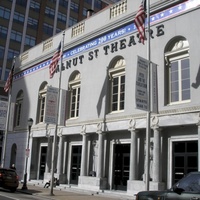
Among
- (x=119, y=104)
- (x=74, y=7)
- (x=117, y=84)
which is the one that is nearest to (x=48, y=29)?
(x=74, y=7)

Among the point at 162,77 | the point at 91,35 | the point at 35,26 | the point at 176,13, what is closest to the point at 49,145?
the point at 91,35

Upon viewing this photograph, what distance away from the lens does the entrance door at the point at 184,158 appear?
1766 cm

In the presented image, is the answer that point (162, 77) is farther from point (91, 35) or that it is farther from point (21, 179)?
point (21, 179)

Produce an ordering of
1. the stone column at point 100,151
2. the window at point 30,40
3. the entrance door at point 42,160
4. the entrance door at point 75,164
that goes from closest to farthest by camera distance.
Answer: the stone column at point 100,151, the entrance door at point 75,164, the entrance door at point 42,160, the window at point 30,40

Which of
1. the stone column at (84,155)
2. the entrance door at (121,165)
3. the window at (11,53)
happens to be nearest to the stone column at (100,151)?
the entrance door at (121,165)

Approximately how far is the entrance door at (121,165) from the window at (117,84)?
2634 millimetres

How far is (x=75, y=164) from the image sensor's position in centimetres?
2530

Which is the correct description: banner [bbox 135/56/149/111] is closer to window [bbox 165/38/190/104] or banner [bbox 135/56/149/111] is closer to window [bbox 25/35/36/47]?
window [bbox 165/38/190/104]

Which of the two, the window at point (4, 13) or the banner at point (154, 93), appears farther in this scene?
the window at point (4, 13)

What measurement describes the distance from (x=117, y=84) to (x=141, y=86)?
6627 mm

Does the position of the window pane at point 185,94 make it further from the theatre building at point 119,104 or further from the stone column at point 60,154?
the stone column at point 60,154

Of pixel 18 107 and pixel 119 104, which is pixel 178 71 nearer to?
pixel 119 104

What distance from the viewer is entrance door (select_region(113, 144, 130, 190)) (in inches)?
834

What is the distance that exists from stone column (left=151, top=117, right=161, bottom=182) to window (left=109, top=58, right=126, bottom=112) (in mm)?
3728
